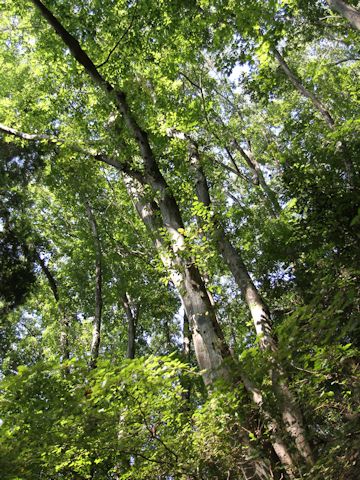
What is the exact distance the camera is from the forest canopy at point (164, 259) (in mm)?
3125

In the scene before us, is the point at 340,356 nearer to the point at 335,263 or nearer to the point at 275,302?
the point at 335,263

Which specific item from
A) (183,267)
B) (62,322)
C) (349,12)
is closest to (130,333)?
(62,322)

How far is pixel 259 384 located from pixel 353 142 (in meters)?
6.39

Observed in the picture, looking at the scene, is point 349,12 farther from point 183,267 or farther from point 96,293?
point 96,293

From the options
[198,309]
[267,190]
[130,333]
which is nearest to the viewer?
[198,309]

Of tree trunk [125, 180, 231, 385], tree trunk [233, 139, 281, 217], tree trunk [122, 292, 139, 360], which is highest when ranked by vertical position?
tree trunk [233, 139, 281, 217]

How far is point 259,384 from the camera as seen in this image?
328cm

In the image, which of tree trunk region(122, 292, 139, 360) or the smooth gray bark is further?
tree trunk region(122, 292, 139, 360)

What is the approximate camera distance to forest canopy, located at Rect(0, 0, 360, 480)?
312cm

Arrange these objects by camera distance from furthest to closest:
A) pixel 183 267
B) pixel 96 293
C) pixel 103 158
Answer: pixel 96 293
pixel 103 158
pixel 183 267

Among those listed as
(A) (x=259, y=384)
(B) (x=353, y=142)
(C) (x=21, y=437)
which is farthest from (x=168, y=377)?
(B) (x=353, y=142)

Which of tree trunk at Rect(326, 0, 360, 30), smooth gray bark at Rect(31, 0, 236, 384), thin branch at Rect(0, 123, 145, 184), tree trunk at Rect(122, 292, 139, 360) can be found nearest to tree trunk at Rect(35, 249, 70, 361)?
tree trunk at Rect(122, 292, 139, 360)

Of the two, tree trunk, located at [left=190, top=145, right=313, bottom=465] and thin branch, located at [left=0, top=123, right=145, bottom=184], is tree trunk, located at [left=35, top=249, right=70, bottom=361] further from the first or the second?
tree trunk, located at [left=190, top=145, right=313, bottom=465]

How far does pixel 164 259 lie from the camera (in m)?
5.89
